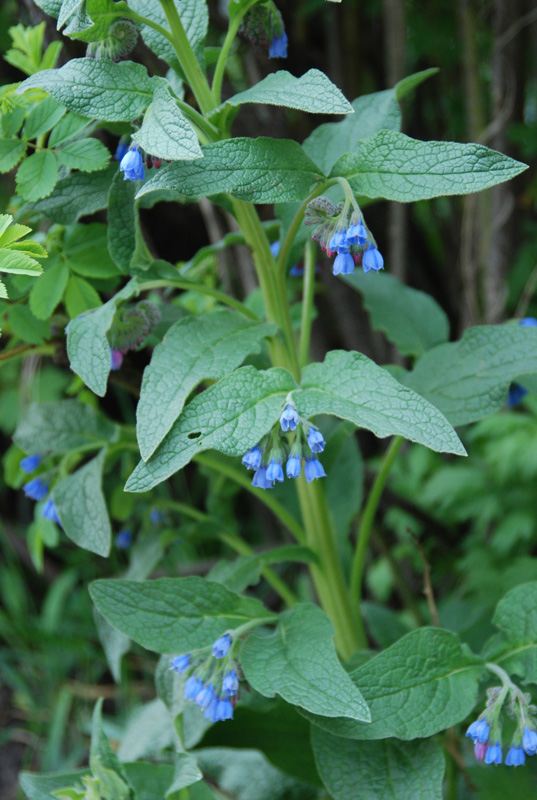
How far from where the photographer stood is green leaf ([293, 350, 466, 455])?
70 centimetres

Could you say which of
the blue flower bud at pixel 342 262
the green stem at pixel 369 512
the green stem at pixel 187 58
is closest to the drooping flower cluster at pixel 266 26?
the green stem at pixel 187 58

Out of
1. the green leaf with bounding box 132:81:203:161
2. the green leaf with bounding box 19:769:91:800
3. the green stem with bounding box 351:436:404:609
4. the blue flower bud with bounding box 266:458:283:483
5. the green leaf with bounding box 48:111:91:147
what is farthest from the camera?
the green stem with bounding box 351:436:404:609

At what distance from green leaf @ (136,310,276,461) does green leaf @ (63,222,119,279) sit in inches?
6.2

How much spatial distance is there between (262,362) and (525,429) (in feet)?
2.96

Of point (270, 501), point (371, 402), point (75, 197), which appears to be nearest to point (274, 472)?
point (371, 402)

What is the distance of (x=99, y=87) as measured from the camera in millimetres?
741

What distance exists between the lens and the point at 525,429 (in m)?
1.68

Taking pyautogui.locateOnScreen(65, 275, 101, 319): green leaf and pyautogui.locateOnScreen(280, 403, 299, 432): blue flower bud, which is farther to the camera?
pyautogui.locateOnScreen(65, 275, 101, 319): green leaf

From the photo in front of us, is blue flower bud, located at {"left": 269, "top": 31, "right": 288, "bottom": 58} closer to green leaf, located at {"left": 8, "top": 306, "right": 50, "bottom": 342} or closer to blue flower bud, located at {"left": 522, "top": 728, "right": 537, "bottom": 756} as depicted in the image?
green leaf, located at {"left": 8, "top": 306, "right": 50, "bottom": 342}

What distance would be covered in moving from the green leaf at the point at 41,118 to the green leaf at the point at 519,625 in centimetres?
80

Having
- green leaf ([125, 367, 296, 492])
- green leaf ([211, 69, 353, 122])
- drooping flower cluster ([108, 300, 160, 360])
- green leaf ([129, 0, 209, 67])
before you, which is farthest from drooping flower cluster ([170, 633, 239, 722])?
green leaf ([129, 0, 209, 67])

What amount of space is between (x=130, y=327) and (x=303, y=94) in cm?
35

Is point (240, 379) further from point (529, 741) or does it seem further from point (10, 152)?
point (529, 741)

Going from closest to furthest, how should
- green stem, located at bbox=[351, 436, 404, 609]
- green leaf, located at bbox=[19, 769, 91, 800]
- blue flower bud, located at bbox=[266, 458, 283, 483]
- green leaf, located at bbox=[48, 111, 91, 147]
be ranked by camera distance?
blue flower bud, located at bbox=[266, 458, 283, 483]
green leaf, located at bbox=[48, 111, 91, 147]
green leaf, located at bbox=[19, 769, 91, 800]
green stem, located at bbox=[351, 436, 404, 609]
